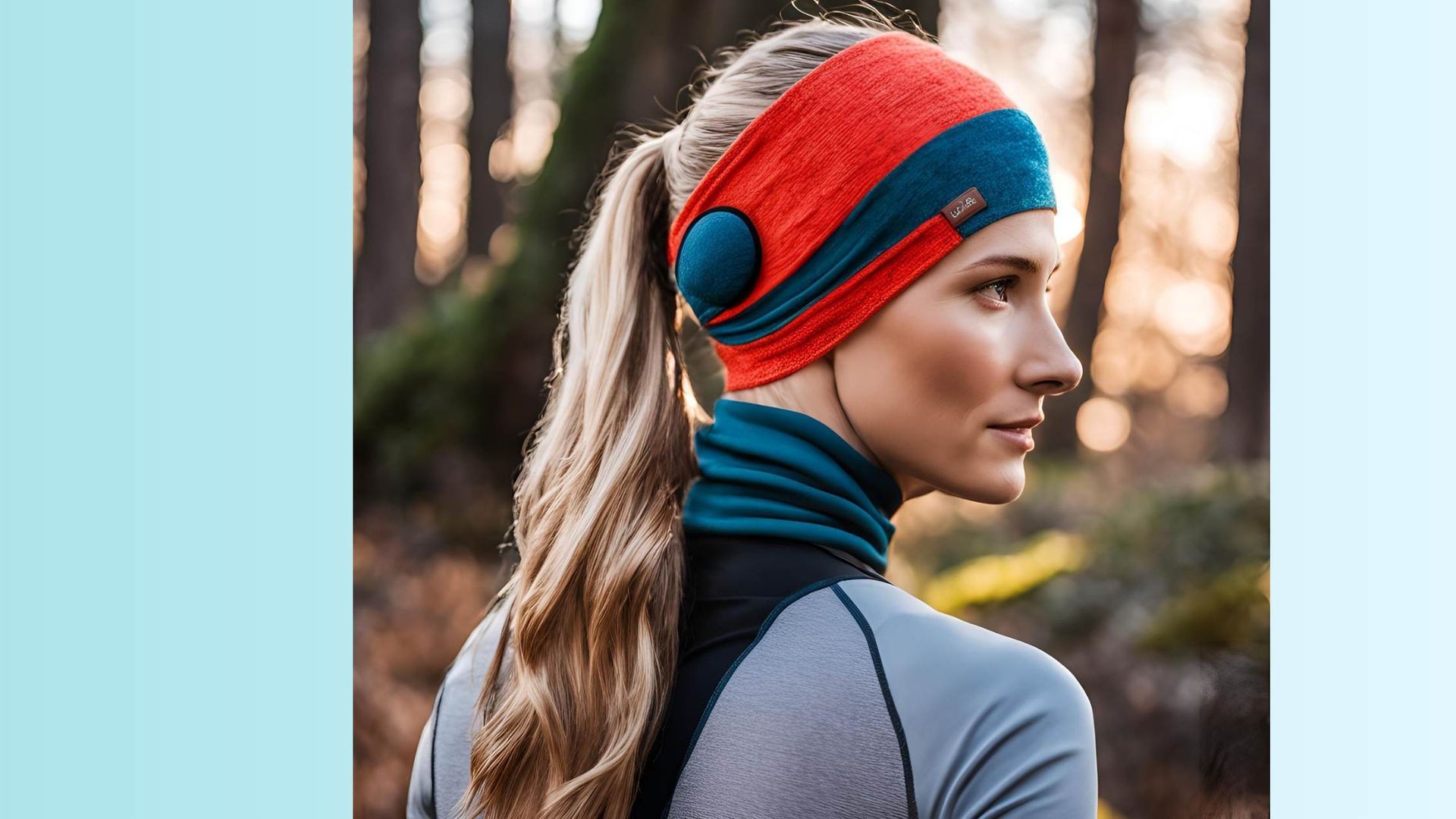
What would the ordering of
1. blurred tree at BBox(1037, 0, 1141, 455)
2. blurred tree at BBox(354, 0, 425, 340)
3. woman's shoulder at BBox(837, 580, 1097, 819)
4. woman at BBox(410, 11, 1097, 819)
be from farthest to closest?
blurred tree at BBox(1037, 0, 1141, 455)
blurred tree at BBox(354, 0, 425, 340)
woman at BBox(410, 11, 1097, 819)
woman's shoulder at BBox(837, 580, 1097, 819)

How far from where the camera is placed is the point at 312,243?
1996mm

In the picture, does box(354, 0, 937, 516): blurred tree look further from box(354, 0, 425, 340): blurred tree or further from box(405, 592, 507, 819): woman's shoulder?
box(405, 592, 507, 819): woman's shoulder

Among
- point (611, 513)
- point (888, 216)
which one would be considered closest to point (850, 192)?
point (888, 216)

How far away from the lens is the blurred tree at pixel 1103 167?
18.1ft

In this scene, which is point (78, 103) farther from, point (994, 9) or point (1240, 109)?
point (994, 9)

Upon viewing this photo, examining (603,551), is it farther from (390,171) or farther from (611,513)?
(390,171)

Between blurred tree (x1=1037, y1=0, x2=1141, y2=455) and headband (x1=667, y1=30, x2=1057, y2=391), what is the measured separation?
4033 mm

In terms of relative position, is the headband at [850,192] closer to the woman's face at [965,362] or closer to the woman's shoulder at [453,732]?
the woman's face at [965,362]

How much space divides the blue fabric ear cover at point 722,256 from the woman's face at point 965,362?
0.42ft

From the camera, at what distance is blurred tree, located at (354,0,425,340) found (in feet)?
11.9

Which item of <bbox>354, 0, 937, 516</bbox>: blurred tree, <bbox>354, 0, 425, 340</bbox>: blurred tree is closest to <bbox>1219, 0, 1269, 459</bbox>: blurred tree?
<bbox>354, 0, 937, 516</bbox>: blurred tree

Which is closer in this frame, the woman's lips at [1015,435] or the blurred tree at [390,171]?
the woman's lips at [1015,435]
